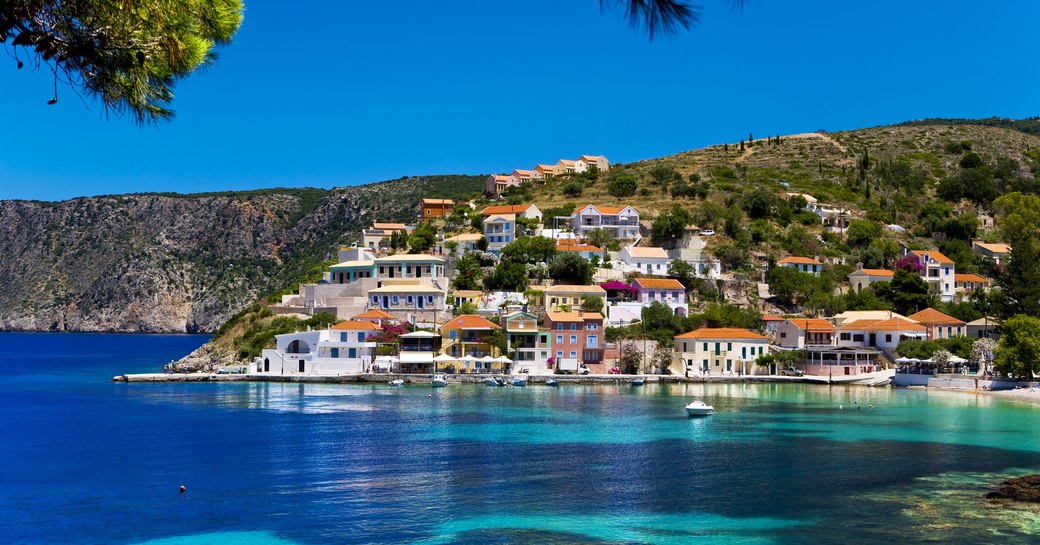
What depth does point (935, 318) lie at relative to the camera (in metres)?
71.6

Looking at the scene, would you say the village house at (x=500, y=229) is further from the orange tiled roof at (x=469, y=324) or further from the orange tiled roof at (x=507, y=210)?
the orange tiled roof at (x=469, y=324)

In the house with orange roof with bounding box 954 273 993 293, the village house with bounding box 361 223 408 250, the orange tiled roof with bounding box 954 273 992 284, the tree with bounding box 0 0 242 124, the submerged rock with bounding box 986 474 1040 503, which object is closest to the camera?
the tree with bounding box 0 0 242 124

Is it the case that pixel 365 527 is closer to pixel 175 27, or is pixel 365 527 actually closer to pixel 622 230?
pixel 175 27

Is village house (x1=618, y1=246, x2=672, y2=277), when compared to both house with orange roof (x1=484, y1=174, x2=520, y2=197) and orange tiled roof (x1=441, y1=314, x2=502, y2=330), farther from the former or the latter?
house with orange roof (x1=484, y1=174, x2=520, y2=197)

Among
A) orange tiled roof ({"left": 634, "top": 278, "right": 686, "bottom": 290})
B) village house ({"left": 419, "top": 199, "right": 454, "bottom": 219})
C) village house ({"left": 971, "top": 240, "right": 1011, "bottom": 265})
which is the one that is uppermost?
village house ({"left": 419, "top": 199, "right": 454, "bottom": 219})

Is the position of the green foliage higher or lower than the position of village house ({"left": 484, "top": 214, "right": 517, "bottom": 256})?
lower

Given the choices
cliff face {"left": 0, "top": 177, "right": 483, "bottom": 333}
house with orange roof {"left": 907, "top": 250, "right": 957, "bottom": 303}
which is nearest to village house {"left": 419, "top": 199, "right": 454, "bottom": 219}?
cliff face {"left": 0, "top": 177, "right": 483, "bottom": 333}

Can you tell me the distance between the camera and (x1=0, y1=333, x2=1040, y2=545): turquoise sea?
904 inches

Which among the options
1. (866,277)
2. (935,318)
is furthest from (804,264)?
(935,318)

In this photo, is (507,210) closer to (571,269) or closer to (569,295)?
(571,269)

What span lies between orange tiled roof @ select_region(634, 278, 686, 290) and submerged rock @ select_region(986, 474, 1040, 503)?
5086 centimetres

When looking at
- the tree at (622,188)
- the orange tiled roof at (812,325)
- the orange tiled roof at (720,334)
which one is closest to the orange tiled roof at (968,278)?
the orange tiled roof at (812,325)

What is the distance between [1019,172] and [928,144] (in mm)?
17066

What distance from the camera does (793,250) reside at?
298 ft
